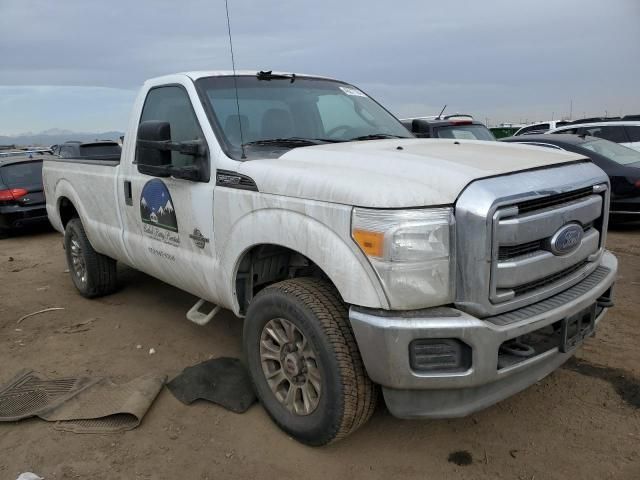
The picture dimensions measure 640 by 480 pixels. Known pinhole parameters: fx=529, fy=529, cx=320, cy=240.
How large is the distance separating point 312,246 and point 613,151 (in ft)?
25.5

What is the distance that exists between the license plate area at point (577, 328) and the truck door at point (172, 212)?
2.06 meters

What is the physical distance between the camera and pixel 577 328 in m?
2.70

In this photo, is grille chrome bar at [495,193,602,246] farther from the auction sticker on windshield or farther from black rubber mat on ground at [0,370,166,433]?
black rubber mat on ground at [0,370,166,433]

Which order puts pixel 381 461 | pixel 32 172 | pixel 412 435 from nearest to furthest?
pixel 381 461 < pixel 412 435 < pixel 32 172

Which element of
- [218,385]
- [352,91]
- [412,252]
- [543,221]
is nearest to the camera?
[412,252]

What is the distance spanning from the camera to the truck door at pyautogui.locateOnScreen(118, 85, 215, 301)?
3.42 meters

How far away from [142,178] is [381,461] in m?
2.63

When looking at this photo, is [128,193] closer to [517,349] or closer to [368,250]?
[368,250]

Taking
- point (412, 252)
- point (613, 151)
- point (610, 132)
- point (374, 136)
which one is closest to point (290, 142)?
point (374, 136)

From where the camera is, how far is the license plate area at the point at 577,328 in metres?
2.59

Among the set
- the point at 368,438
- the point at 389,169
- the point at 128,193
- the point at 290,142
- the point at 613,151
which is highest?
the point at 290,142

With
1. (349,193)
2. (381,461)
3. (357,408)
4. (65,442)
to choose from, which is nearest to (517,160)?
(349,193)

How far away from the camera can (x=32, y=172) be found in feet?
35.2

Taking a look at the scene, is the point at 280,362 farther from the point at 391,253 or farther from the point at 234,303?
the point at 391,253
